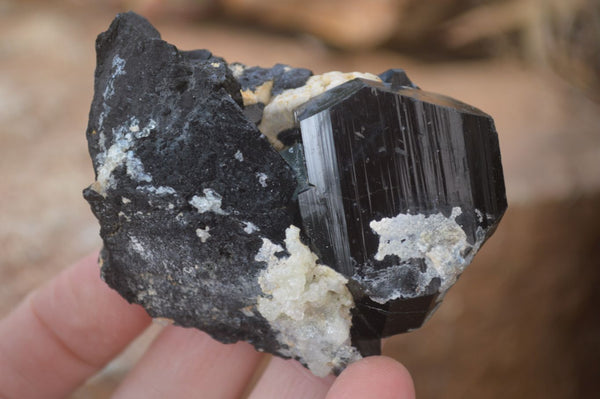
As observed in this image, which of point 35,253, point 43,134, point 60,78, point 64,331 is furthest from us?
point 60,78

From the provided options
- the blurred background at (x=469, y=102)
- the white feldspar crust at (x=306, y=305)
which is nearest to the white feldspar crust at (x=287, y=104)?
the white feldspar crust at (x=306, y=305)

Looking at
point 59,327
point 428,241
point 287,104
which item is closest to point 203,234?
point 287,104

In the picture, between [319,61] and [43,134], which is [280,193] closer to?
[43,134]

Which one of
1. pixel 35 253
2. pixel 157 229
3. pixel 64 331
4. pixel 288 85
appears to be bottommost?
pixel 64 331

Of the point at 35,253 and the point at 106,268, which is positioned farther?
the point at 35,253

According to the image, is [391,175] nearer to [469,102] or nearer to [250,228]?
[250,228]

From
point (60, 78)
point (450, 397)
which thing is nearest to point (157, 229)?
point (450, 397)

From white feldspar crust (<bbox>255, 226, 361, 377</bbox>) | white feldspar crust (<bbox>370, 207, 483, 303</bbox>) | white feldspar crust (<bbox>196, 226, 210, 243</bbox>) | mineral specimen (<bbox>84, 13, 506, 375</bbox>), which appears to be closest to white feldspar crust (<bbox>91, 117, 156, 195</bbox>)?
mineral specimen (<bbox>84, 13, 506, 375</bbox>)

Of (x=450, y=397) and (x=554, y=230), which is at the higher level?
(x=554, y=230)

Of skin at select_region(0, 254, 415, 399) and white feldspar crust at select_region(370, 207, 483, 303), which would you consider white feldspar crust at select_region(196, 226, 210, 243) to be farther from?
skin at select_region(0, 254, 415, 399)
